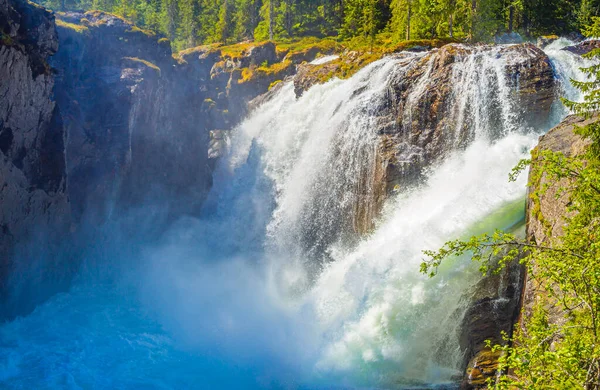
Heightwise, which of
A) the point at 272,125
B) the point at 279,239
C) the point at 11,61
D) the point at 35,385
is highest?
the point at 11,61

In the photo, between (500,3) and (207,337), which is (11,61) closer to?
(207,337)

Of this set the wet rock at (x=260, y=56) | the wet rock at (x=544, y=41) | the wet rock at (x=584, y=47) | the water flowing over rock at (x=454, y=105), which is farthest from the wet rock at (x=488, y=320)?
the wet rock at (x=260, y=56)

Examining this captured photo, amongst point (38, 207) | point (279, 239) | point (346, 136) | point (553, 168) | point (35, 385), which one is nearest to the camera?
point (553, 168)

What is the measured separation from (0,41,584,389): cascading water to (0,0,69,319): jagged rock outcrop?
15.8ft

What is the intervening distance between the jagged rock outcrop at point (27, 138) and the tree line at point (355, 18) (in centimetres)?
3089

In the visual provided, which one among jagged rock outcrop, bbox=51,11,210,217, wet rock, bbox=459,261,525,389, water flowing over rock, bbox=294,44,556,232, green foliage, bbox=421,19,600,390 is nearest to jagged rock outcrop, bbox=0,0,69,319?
jagged rock outcrop, bbox=51,11,210,217

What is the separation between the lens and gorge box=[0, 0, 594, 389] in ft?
59.6

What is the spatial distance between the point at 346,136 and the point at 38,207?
58.5 ft

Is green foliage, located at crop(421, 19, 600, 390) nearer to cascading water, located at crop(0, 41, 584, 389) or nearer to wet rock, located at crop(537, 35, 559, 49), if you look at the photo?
cascading water, located at crop(0, 41, 584, 389)

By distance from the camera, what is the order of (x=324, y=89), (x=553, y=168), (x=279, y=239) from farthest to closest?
1. (x=324, y=89)
2. (x=279, y=239)
3. (x=553, y=168)

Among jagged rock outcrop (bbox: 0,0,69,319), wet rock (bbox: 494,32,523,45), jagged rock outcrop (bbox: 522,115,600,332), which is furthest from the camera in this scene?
wet rock (bbox: 494,32,523,45)

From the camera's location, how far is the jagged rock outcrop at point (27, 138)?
2145cm

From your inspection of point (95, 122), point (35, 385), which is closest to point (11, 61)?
point (95, 122)

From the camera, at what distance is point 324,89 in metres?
34.1
